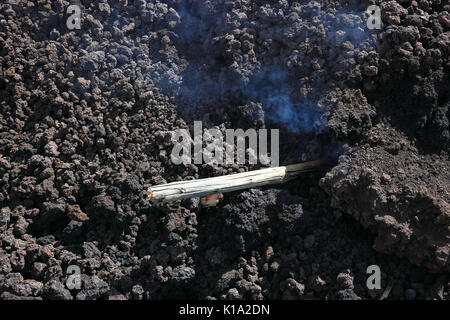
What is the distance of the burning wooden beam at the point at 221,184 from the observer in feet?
11.1

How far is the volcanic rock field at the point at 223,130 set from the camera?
3.30 metres

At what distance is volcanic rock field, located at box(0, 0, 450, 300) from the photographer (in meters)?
3.30

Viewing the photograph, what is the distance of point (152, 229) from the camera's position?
348 cm

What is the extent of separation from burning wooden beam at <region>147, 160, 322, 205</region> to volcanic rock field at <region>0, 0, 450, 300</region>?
0.20 feet

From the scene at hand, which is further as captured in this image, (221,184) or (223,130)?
(223,130)

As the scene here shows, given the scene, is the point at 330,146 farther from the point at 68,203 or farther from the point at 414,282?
the point at 68,203

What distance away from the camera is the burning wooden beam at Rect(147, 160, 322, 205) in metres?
3.39

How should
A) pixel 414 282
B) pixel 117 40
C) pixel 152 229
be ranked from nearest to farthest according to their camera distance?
1. pixel 414 282
2. pixel 152 229
3. pixel 117 40

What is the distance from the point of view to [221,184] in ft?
11.3

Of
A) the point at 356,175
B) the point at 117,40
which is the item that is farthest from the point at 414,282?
the point at 117,40

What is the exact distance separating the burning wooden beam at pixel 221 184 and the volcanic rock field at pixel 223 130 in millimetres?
62

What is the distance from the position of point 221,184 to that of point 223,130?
424 millimetres

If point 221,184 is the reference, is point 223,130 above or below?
above

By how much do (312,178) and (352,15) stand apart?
1.08 meters
